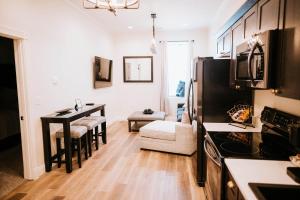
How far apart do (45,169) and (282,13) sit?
356cm

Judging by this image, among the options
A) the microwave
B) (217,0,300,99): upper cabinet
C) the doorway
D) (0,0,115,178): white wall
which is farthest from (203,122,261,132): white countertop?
the doorway

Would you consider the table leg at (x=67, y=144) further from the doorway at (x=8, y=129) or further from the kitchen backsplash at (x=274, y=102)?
the kitchen backsplash at (x=274, y=102)

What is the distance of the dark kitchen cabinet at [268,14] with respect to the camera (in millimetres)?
1361

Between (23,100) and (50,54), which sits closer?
(23,100)

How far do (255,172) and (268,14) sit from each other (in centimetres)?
114

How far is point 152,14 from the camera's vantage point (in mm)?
4715

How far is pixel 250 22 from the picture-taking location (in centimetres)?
193

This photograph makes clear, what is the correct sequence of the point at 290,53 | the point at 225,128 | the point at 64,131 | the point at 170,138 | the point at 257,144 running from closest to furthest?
the point at 290,53, the point at 257,144, the point at 225,128, the point at 64,131, the point at 170,138

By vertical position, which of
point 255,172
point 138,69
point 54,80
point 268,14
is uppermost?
point 268,14

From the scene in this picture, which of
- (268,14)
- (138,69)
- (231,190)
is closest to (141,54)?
(138,69)

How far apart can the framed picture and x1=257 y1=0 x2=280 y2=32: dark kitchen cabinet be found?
505 cm

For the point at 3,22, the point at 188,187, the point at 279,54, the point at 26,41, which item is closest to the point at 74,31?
the point at 26,41

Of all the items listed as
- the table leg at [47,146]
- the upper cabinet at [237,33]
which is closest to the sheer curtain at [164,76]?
the upper cabinet at [237,33]

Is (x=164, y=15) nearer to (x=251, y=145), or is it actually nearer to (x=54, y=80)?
(x=54, y=80)
